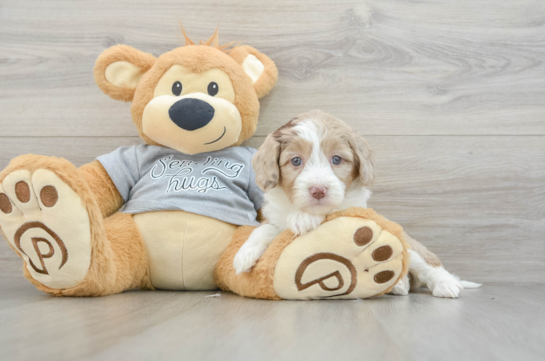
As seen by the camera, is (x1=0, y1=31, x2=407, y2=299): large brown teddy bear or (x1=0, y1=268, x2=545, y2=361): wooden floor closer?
(x1=0, y1=268, x2=545, y2=361): wooden floor

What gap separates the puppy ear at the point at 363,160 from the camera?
3.76 feet

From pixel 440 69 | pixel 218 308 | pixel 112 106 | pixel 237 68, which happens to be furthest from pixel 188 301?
pixel 440 69

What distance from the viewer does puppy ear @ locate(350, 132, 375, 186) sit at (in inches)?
45.1

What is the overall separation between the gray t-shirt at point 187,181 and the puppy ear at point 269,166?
0.25 metres

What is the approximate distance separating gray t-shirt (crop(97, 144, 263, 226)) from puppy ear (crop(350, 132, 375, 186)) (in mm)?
420

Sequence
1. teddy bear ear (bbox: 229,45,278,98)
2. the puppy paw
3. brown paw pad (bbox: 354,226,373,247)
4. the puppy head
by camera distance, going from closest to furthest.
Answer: brown paw pad (bbox: 354,226,373,247), the puppy head, the puppy paw, teddy bear ear (bbox: 229,45,278,98)

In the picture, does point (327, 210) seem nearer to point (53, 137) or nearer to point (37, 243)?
point (37, 243)

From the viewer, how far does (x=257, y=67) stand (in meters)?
1.56

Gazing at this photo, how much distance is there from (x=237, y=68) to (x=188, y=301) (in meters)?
0.81

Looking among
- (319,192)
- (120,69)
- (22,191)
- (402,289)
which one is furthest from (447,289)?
(120,69)

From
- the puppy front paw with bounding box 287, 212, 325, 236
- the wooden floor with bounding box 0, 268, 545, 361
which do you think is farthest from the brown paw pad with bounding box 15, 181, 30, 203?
the puppy front paw with bounding box 287, 212, 325, 236

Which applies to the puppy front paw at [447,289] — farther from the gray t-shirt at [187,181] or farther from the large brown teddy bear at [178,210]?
the gray t-shirt at [187,181]

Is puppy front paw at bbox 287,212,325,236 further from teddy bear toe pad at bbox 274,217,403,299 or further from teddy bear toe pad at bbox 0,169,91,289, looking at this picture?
teddy bear toe pad at bbox 0,169,91,289

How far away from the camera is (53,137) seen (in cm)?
171
